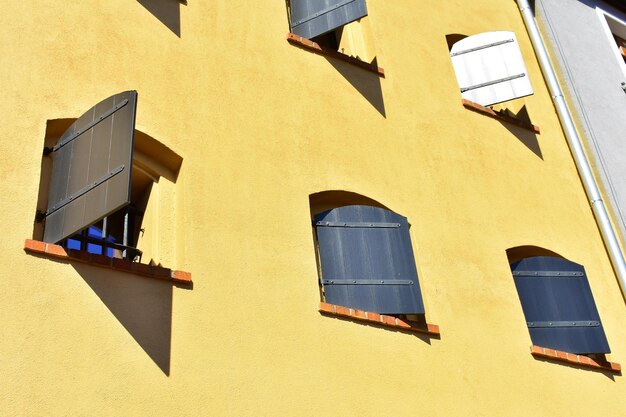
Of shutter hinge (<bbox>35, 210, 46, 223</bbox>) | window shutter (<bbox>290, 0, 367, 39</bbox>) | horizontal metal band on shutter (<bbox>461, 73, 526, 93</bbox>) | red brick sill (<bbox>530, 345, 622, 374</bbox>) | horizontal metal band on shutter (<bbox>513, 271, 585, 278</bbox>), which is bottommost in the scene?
red brick sill (<bbox>530, 345, 622, 374</bbox>)

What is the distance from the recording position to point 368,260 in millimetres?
7477

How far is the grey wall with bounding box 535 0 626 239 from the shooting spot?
33.9 feet

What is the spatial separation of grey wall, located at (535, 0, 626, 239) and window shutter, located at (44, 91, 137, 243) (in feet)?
20.9

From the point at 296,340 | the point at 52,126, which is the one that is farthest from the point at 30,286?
the point at 296,340

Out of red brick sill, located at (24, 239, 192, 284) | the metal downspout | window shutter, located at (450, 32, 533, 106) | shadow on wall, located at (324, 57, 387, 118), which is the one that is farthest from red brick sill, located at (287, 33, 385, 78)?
red brick sill, located at (24, 239, 192, 284)

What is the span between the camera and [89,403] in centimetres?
524

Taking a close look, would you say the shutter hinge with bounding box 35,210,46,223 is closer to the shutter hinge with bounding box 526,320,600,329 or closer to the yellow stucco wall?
the yellow stucco wall

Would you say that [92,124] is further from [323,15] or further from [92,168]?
[323,15]

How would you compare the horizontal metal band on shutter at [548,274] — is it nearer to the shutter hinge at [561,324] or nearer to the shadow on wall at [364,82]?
the shutter hinge at [561,324]

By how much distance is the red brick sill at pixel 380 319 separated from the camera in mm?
6824

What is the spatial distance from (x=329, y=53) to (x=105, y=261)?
12.8ft

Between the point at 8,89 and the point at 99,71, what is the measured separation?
0.84 meters

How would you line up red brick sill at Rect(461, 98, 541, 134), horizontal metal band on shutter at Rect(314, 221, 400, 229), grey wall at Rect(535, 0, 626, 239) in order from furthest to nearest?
grey wall at Rect(535, 0, 626, 239) < red brick sill at Rect(461, 98, 541, 134) < horizontal metal band on shutter at Rect(314, 221, 400, 229)

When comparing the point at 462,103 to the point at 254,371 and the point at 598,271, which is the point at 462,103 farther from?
the point at 254,371
